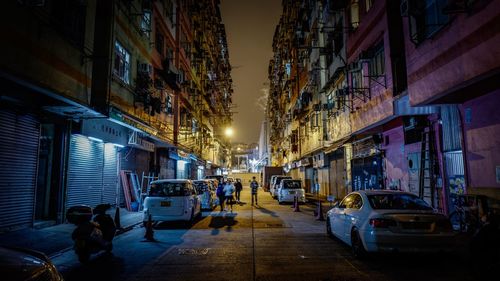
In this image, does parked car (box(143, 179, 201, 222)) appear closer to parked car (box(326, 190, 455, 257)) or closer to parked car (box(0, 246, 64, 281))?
parked car (box(326, 190, 455, 257))

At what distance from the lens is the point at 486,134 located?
9.70m

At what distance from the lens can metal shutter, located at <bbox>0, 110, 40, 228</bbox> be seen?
1025 cm

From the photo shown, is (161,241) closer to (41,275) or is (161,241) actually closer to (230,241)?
(230,241)

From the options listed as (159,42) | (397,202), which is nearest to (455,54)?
(397,202)

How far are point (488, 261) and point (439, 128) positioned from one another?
7283 mm

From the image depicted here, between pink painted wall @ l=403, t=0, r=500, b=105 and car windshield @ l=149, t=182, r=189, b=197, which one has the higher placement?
pink painted wall @ l=403, t=0, r=500, b=105

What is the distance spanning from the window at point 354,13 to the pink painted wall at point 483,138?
34.4 feet

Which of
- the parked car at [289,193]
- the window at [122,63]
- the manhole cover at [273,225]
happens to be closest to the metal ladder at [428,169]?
the manhole cover at [273,225]

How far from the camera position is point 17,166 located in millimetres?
10836

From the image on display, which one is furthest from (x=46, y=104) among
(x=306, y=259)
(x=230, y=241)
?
(x=306, y=259)

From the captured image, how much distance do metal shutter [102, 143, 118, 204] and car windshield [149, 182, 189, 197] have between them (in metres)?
4.23

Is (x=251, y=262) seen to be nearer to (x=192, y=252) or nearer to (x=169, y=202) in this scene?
(x=192, y=252)

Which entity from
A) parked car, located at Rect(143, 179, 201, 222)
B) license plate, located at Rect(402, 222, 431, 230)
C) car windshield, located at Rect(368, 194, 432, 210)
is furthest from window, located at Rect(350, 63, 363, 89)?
license plate, located at Rect(402, 222, 431, 230)

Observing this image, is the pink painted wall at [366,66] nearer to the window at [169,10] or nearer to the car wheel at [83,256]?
the car wheel at [83,256]
